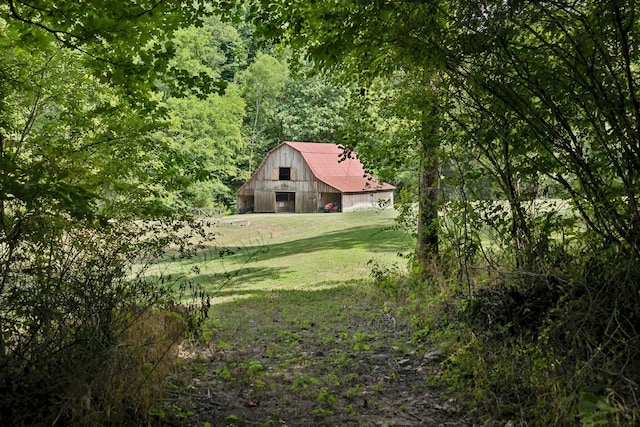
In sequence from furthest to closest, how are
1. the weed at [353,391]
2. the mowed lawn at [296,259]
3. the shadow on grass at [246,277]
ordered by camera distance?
the shadow on grass at [246,277]
the mowed lawn at [296,259]
the weed at [353,391]

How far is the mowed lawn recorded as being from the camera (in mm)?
12734

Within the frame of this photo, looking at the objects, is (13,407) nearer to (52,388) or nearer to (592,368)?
(52,388)

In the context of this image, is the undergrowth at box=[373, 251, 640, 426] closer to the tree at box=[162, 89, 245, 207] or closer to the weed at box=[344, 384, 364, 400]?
the weed at box=[344, 384, 364, 400]

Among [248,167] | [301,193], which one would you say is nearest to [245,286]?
[301,193]

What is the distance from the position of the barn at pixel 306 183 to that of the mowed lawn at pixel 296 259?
13041 mm

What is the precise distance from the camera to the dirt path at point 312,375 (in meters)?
4.66

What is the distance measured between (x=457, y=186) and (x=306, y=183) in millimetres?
37555

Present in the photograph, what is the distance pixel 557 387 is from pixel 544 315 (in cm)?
114

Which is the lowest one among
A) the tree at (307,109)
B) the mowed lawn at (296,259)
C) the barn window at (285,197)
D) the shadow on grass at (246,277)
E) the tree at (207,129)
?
the shadow on grass at (246,277)

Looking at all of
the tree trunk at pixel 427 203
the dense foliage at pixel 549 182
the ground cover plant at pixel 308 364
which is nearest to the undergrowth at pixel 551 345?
the dense foliage at pixel 549 182

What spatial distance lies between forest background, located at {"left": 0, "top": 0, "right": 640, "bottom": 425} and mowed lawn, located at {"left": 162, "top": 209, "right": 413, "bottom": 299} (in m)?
1.83

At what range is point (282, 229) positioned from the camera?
30.3 meters

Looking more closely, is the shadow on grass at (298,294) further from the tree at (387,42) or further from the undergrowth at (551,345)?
the undergrowth at (551,345)

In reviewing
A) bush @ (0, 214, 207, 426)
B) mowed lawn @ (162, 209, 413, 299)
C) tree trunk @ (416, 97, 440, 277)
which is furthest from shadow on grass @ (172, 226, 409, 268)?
bush @ (0, 214, 207, 426)
